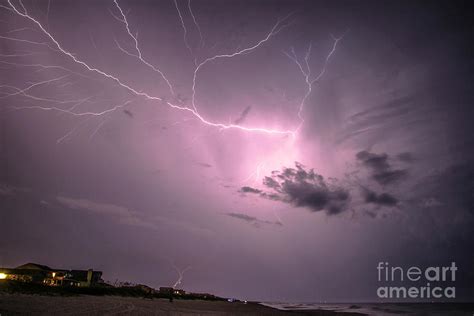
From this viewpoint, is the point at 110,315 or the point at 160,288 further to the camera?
the point at 160,288

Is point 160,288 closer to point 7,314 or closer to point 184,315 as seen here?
point 184,315

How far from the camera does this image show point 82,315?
38.1ft

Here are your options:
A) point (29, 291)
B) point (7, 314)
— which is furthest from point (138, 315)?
point (29, 291)

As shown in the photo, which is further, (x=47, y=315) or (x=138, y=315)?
(x=138, y=315)

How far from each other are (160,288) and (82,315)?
60.0m

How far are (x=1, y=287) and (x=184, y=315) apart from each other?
959 cm

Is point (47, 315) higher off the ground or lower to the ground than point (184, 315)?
higher

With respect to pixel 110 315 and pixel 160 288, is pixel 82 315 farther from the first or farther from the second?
pixel 160 288

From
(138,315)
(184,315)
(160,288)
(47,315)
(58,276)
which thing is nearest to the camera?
(47,315)

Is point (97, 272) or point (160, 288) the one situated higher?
point (97, 272)

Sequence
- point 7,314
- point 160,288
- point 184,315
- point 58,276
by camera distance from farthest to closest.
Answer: point 160,288 → point 58,276 → point 184,315 → point 7,314

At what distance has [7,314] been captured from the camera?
962cm

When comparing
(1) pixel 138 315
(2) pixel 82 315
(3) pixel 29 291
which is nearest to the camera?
(2) pixel 82 315

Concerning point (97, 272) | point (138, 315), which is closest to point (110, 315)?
point (138, 315)
